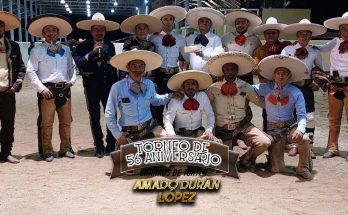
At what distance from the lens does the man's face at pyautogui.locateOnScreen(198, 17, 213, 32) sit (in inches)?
236

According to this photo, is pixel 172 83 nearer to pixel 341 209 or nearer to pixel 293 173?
pixel 293 173

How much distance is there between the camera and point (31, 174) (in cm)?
515

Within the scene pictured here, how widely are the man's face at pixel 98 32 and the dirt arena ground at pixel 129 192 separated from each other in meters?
1.60

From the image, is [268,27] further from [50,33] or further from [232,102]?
[50,33]

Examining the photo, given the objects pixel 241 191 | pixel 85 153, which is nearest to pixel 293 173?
pixel 241 191

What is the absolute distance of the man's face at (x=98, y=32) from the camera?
5871mm

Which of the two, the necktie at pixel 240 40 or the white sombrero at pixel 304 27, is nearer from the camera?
the white sombrero at pixel 304 27

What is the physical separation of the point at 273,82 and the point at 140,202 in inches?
93.1

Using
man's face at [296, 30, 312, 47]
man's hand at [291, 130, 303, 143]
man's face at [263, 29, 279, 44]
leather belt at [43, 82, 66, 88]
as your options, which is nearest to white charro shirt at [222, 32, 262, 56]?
man's face at [263, 29, 279, 44]

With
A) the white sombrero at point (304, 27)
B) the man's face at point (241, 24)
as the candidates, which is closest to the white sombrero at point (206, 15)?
the man's face at point (241, 24)

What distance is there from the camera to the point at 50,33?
5715 mm

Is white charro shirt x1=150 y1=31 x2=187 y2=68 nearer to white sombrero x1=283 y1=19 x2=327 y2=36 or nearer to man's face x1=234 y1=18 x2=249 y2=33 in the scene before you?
man's face x1=234 y1=18 x2=249 y2=33

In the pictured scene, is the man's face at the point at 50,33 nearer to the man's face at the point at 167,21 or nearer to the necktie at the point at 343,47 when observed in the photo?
the man's face at the point at 167,21

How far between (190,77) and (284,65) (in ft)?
3.66
